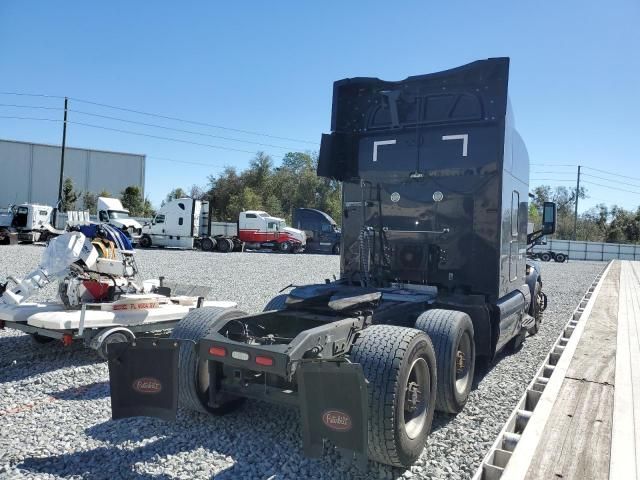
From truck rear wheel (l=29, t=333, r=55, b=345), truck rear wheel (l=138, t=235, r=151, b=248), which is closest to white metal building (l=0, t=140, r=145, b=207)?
truck rear wheel (l=138, t=235, r=151, b=248)

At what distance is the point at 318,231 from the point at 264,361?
3003 centimetres

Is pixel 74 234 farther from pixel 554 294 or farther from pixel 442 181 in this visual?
pixel 554 294

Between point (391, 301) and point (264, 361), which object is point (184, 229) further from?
point (264, 361)

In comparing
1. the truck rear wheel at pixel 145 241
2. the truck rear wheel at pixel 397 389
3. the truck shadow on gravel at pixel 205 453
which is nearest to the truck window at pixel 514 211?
the truck shadow on gravel at pixel 205 453

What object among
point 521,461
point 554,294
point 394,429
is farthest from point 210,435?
point 554,294

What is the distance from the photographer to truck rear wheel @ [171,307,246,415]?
3.89 metres

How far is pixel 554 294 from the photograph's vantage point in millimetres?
14141

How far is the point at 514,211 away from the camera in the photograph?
620 centimetres

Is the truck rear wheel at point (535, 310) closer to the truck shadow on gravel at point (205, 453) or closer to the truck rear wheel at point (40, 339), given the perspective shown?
the truck shadow on gravel at point (205, 453)

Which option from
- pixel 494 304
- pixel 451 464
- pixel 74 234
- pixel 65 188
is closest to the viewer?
pixel 451 464

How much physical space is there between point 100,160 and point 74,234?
62.8 meters

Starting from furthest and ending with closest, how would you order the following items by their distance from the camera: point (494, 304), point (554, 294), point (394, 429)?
point (554, 294) < point (494, 304) < point (394, 429)

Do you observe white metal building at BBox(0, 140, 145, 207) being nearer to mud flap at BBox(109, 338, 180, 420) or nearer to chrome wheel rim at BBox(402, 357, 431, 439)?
mud flap at BBox(109, 338, 180, 420)

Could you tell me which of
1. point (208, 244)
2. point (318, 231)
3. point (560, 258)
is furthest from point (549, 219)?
point (560, 258)
